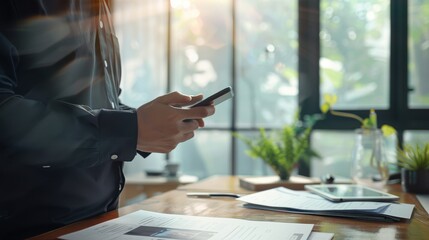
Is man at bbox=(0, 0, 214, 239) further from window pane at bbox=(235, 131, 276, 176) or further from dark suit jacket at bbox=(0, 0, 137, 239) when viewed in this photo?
window pane at bbox=(235, 131, 276, 176)

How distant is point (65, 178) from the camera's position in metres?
1.08

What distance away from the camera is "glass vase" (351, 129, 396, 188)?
2.02m

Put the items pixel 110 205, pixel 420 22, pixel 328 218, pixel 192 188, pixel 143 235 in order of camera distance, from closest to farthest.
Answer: pixel 143 235, pixel 328 218, pixel 110 205, pixel 192 188, pixel 420 22

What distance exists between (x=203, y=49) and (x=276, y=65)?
1.78 ft

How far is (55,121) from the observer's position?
3.00 ft

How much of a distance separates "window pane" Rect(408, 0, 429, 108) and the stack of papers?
219 cm

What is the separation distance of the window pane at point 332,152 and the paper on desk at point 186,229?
8.13 feet

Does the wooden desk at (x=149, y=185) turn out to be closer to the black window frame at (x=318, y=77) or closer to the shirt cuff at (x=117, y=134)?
the black window frame at (x=318, y=77)

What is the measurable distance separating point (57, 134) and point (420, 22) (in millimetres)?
2920

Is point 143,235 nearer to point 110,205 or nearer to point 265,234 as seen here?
point 265,234

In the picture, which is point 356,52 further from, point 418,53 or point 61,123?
point 61,123

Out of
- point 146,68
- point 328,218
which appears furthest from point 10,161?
point 146,68

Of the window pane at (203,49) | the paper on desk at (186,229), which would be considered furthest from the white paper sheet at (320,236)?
the window pane at (203,49)

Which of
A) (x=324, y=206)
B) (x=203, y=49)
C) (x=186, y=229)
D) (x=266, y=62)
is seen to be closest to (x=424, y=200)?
(x=324, y=206)
